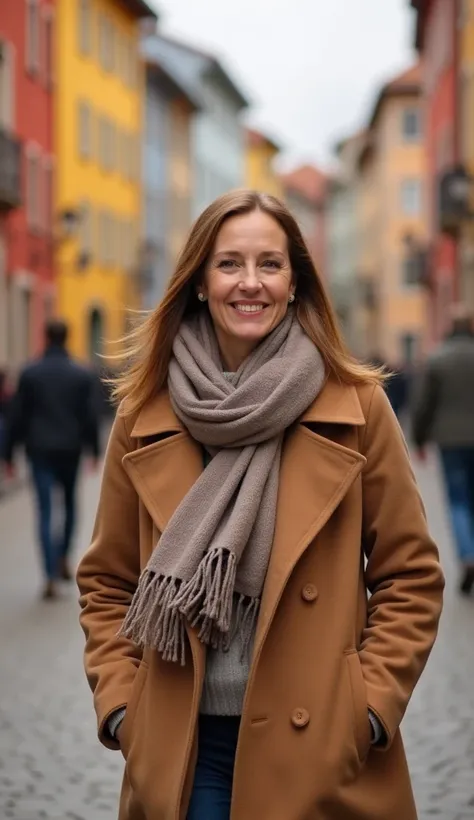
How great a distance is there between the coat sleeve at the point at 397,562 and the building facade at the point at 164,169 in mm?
51901

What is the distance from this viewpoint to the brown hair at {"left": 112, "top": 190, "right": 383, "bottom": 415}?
353 cm

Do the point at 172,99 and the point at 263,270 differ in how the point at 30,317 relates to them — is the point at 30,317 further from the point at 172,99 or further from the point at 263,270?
the point at 263,270

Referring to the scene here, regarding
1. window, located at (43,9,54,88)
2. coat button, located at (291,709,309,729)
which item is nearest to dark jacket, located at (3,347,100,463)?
coat button, located at (291,709,309,729)

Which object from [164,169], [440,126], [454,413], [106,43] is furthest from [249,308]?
[164,169]

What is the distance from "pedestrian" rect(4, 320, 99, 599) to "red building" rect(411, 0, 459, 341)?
80.9 feet

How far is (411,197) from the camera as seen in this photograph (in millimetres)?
80375

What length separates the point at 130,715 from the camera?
11.3 ft

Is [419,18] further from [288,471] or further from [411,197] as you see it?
[288,471]

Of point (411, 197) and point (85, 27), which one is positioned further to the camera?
point (411, 197)

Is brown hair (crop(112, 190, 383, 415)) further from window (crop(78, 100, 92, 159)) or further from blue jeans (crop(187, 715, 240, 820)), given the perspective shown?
window (crop(78, 100, 92, 159))

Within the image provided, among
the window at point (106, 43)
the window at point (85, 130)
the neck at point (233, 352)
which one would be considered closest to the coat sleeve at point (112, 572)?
the neck at point (233, 352)

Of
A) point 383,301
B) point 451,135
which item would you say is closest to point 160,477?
point 451,135

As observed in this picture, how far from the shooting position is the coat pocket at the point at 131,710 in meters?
3.44

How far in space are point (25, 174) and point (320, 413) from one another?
34.8 meters
